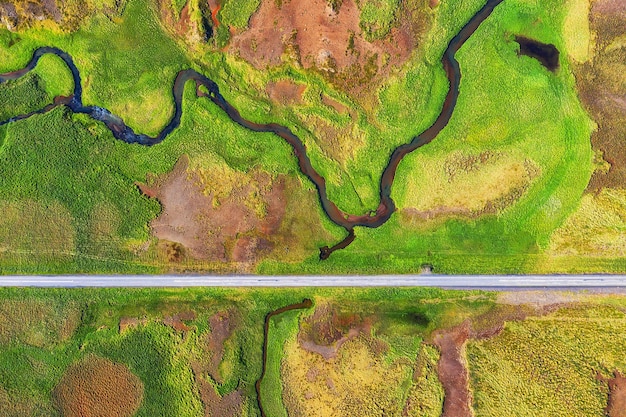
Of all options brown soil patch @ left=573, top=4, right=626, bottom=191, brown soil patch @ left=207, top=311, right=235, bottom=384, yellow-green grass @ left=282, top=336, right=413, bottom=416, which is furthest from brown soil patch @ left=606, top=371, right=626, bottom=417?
brown soil patch @ left=207, top=311, right=235, bottom=384

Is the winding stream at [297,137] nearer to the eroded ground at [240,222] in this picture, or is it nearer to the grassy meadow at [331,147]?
the grassy meadow at [331,147]

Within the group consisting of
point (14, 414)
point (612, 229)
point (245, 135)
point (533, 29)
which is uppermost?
point (533, 29)

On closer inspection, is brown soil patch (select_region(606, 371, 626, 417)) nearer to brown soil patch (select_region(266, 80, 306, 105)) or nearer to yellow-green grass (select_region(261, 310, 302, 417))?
yellow-green grass (select_region(261, 310, 302, 417))

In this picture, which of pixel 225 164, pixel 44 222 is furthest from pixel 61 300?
pixel 225 164

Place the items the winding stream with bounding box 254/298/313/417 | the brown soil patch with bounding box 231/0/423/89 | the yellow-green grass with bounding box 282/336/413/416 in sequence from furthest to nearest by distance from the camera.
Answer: the winding stream with bounding box 254/298/313/417 < the brown soil patch with bounding box 231/0/423/89 < the yellow-green grass with bounding box 282/336/413/416

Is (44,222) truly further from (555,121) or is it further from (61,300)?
(555,121)

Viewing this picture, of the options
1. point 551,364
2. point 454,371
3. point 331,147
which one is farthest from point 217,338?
point 551,364

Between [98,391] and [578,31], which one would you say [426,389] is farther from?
[578,31]
